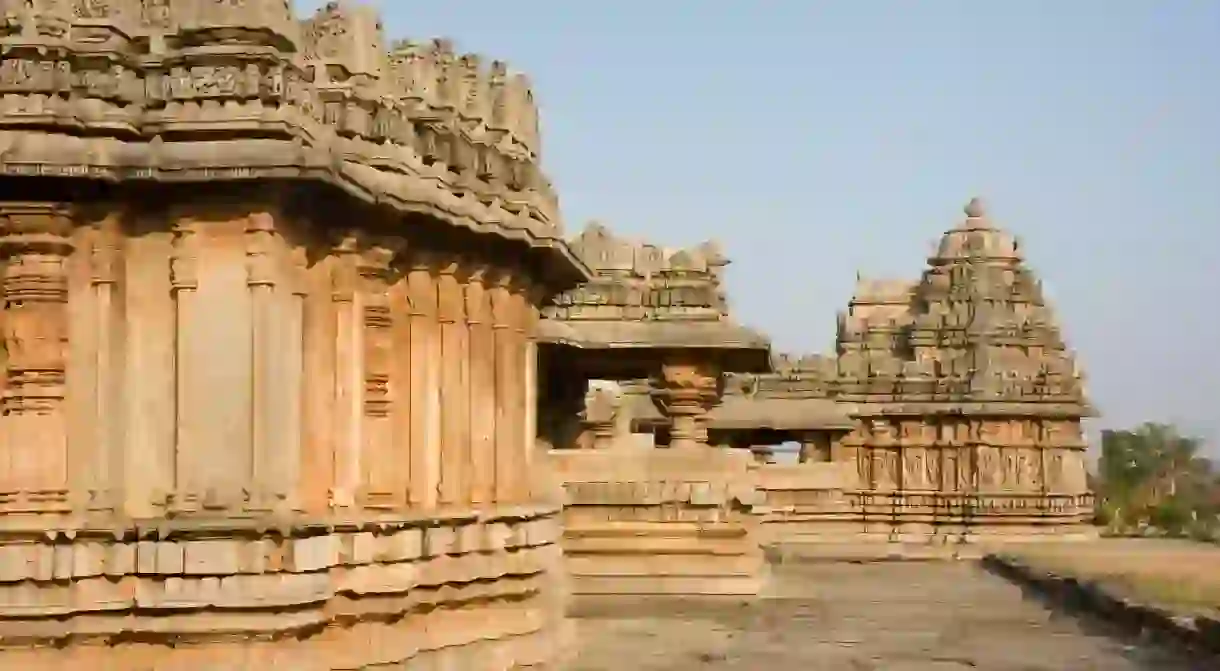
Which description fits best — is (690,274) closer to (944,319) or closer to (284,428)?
(284,428)

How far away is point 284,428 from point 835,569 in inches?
734

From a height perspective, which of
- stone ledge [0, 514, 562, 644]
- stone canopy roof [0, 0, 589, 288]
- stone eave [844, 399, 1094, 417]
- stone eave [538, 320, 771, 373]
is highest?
stone canopy roof [0, 0, 589, 288]

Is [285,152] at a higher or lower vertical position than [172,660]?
higher

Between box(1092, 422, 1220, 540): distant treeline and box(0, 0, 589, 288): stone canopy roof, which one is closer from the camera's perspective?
box(0, 0, 589, 288): stone canopy roof

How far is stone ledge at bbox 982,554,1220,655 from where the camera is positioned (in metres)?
15.1

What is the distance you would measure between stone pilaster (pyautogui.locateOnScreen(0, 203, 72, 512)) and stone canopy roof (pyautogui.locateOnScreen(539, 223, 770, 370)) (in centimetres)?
986

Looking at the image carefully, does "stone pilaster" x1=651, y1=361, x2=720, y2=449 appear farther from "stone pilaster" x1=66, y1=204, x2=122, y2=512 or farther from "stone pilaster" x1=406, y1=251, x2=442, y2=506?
"stone pilaster" x1=66, y1=204, x2=122, y2=512

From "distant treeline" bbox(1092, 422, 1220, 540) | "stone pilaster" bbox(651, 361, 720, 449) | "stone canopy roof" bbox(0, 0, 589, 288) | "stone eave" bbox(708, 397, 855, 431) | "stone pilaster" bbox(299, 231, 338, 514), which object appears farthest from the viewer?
"distant treeline" bbox(1092, 422, 1220, 540)

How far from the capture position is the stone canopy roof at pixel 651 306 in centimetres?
2047

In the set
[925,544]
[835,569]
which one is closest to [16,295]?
[835,569]

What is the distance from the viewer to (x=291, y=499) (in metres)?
9.99

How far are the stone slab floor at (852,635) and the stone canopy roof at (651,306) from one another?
2.75m

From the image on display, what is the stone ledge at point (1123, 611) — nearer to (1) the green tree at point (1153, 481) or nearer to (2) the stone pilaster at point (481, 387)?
(2) the stone pilaster at point (481, 387)

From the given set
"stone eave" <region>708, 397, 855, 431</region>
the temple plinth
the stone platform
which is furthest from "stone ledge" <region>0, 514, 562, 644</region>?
"stone eave" <region>708, 397, 855, 431</region>
